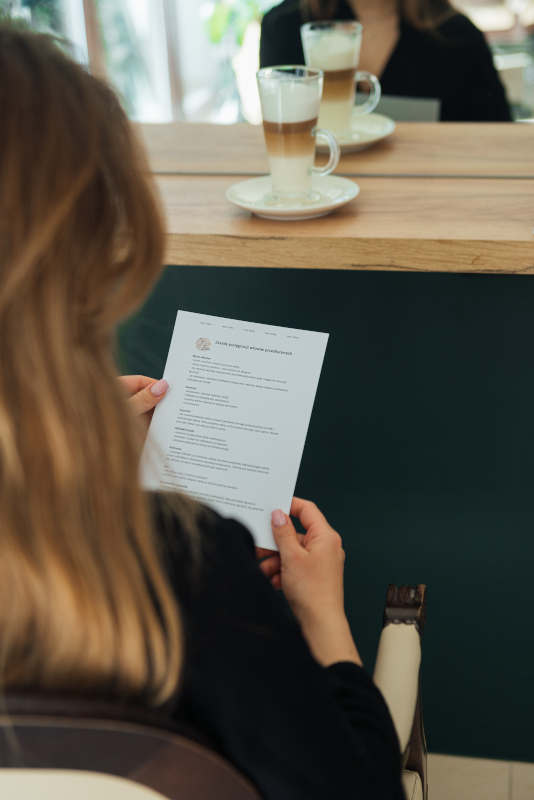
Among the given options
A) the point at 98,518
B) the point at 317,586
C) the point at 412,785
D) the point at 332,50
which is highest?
the point at 332,50

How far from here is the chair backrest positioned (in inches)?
15.8

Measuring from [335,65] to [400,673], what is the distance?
86 cm

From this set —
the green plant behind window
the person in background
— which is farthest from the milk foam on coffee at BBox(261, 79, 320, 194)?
the green plant behind window

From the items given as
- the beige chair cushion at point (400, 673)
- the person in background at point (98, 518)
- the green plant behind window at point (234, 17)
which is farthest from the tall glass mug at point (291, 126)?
the green plant behind window at point (234, 17)

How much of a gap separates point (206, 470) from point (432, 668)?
2.64 feet

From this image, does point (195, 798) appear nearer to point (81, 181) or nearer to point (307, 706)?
point (307, 706)

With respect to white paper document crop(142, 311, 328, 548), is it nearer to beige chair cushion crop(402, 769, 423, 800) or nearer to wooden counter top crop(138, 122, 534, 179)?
beige chair cushion crop(402, 769, 423, 800)

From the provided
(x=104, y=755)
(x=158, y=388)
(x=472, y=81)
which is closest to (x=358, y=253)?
(x=158, y=388)

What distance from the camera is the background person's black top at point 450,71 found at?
150 centimetres

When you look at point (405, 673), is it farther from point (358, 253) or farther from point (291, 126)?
point (291, 126)

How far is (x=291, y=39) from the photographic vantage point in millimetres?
1623

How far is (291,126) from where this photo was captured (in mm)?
920

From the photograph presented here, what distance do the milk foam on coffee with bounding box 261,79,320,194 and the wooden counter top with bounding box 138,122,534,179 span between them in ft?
0.68

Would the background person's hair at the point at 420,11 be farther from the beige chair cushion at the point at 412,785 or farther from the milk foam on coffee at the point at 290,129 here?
the beige chair cushion at the point at 412,785
